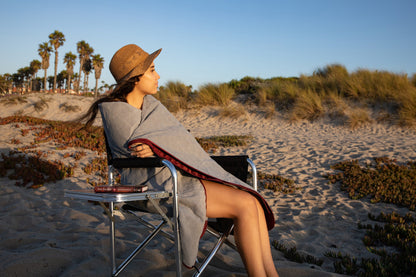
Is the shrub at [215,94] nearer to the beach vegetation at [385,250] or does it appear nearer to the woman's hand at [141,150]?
the beach vegetation at [385,250]

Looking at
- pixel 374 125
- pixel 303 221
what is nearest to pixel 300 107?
pixel 374 125

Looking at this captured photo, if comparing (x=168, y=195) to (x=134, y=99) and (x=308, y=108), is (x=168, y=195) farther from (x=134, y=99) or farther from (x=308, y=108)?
(x=308, y=108)

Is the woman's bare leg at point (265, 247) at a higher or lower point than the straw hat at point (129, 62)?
lower

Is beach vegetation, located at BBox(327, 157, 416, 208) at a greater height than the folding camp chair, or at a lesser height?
lesser

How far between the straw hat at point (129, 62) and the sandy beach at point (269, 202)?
1278 millimetres

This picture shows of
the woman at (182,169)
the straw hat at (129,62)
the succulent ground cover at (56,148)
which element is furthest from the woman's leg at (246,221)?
the succulent ground cover at (56,148)

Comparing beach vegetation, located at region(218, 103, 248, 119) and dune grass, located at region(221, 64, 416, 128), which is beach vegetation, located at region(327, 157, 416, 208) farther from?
beach vegetation, located at region(218, 103, 248, 119)

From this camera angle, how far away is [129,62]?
7.59 ft

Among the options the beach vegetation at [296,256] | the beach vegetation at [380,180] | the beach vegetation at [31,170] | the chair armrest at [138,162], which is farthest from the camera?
the beach vegetation at [31,170]

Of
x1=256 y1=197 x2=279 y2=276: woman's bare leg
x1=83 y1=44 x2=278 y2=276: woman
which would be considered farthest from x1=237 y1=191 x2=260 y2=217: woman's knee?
x1=256 y1=197 x2=279 y2=276: woman's bare leg

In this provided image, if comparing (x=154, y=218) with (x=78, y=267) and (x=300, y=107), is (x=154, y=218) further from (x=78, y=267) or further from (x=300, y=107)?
(x=300, y=107)

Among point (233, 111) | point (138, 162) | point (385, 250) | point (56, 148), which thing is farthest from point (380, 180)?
point (233, 111)

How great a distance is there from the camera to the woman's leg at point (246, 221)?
6.10 ft

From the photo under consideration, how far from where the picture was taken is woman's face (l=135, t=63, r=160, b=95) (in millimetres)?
2363
